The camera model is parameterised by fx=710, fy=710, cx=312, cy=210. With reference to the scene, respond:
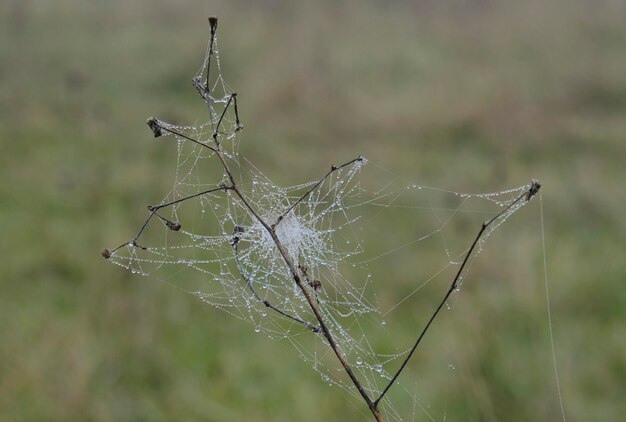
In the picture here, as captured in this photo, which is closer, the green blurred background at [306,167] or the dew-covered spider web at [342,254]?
the green blurred background at [306,167]

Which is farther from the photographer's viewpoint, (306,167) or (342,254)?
(306,167)

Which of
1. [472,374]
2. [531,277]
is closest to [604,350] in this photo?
[531,277]

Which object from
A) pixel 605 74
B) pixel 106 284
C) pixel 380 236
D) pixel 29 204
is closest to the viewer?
pixel 106 284

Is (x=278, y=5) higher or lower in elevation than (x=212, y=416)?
higher

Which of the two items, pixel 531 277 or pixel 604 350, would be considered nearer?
pixel 604 350

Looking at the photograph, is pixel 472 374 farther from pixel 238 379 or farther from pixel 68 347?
pixel 68 347

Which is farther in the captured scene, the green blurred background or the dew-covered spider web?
the dew-covered spider web

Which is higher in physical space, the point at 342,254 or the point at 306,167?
the point at 306,167

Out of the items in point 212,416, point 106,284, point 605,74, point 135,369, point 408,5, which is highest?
point 408,5
